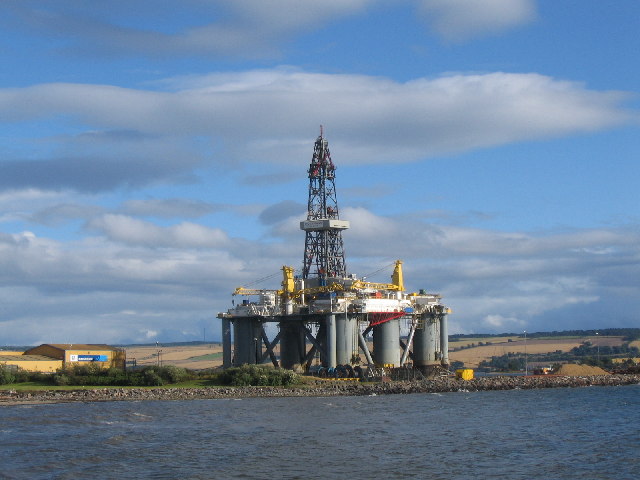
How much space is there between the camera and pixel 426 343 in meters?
111

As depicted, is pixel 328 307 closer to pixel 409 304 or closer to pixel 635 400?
pixel 409 304

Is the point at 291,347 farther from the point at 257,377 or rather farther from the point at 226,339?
the point at 257,377

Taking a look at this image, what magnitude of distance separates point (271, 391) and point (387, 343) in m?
20.2

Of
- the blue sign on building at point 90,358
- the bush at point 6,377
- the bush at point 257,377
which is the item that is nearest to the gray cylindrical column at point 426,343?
the bush at point 257,377

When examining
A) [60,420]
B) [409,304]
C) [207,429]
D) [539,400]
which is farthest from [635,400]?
[60,420]

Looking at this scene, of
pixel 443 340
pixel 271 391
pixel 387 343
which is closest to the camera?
pixel 271 391

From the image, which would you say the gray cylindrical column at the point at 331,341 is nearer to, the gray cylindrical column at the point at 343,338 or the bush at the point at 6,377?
the gray cylindrical column at the point at 343,338

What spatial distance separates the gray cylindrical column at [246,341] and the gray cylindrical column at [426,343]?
18.5 metres

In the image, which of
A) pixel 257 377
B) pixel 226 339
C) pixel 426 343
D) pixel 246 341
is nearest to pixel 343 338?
pixel 257 377

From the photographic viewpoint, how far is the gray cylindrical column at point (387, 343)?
103 m

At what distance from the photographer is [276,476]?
44.0 metres

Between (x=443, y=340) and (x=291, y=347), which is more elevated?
(x=443, y=340)

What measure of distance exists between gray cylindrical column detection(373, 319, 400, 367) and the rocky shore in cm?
588

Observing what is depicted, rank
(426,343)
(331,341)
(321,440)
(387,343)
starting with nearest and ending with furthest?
(321,440)
(331,341)
(387,343)
(426,343)
